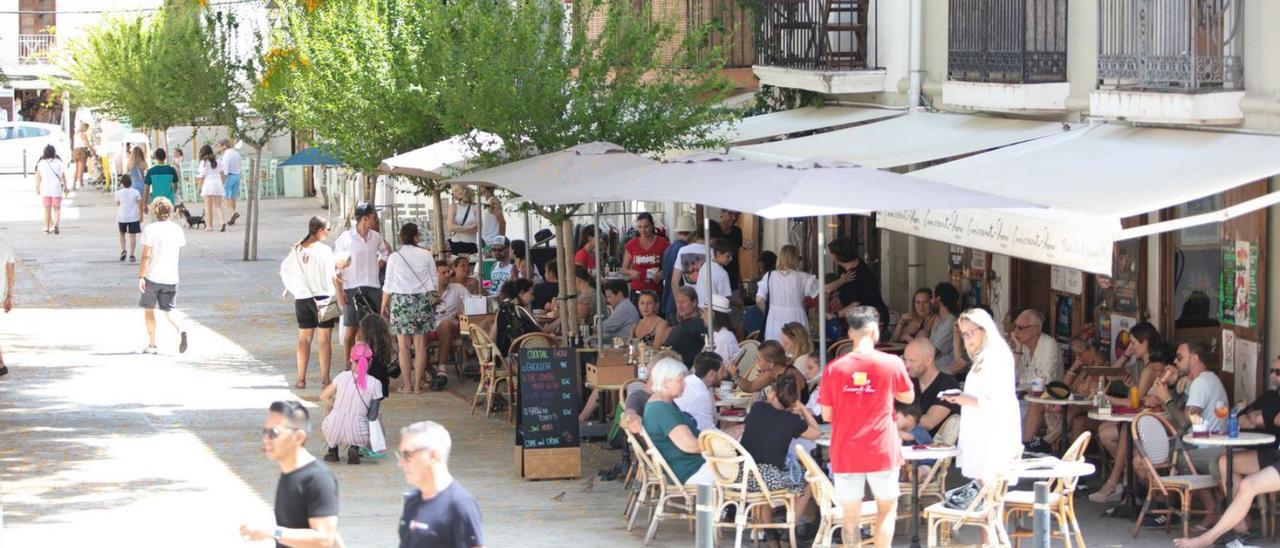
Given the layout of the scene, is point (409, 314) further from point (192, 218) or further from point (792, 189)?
point (192, 218)

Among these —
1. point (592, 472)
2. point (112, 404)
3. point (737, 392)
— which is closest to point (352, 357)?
point (592, 472)

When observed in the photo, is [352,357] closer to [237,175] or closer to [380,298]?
[380,298]

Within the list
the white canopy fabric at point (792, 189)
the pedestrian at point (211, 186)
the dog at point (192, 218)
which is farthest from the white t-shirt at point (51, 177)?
the white canopy fabric at point (792, 189)

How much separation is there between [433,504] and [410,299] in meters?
10.9

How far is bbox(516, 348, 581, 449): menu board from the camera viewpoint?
1391cm

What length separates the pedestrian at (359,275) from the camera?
60.8 ft

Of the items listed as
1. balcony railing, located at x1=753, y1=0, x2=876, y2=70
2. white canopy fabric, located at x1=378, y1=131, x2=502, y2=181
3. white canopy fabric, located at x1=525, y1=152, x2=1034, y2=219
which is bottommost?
white canopy fabric, located at x1=525, y1=152, x2=1034, y2=219

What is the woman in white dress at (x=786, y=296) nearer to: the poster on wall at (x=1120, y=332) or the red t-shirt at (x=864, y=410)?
the poster on wall at (x=1120, y=332)

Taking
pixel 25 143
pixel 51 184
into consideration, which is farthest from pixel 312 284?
pixel 25 143

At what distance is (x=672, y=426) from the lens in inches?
460

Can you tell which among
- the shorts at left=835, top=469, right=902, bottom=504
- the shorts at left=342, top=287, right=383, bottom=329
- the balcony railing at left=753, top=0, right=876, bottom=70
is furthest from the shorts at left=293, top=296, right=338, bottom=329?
the shorts at left=835, top=469, right=902, bottom=504

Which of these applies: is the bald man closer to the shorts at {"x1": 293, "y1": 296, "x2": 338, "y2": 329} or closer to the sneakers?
the sneakers

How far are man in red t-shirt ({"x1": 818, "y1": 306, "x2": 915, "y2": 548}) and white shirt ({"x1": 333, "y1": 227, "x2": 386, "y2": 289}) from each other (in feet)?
29.0

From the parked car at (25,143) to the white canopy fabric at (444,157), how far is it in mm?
37473
